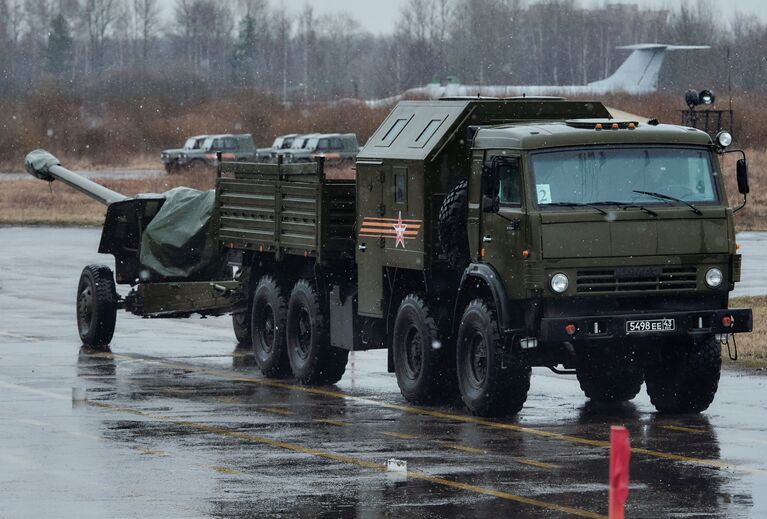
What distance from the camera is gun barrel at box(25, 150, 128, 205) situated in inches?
962

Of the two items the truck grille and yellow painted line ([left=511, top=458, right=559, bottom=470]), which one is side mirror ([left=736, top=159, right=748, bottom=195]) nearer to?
the truck grille

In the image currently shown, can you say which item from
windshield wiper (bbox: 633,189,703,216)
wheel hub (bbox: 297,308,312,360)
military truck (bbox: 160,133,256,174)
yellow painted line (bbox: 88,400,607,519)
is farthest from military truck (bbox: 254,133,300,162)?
windshield wiper (bbox: 633,189,703,216)

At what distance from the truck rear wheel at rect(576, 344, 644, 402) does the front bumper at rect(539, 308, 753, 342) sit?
2.24ft

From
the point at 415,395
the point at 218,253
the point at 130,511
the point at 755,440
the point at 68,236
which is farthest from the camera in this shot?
the point at 68,236

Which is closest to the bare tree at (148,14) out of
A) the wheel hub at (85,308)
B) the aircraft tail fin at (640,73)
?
the aircraft tail fin at (640,73)

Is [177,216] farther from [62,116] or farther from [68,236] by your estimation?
[62,116]

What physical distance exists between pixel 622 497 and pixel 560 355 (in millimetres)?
7565

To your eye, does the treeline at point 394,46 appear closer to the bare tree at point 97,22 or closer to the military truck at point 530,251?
the bare tree at point 97,22

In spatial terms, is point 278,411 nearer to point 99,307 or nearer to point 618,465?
point 99,307

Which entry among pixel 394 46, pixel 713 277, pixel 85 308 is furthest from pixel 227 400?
pixel 394 46

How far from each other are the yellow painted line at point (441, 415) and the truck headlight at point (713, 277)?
6.67 feet

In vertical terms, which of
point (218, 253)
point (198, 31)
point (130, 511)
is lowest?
point (130, 511)

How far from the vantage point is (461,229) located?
16156 millimetres

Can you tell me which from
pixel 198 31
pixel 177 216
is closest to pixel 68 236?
pixel 177 216
